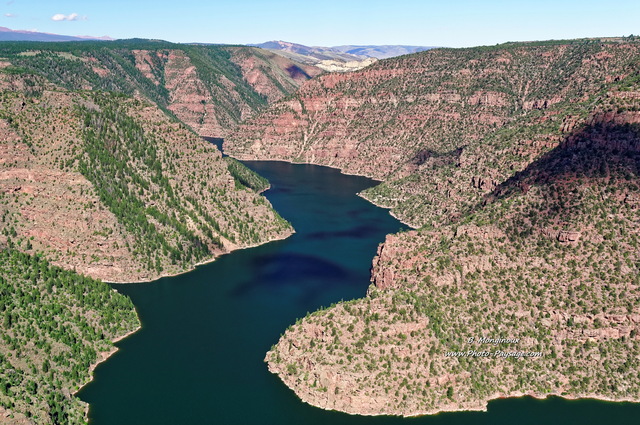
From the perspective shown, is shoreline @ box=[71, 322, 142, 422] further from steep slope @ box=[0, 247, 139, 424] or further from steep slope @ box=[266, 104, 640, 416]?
steep slope @ box=[266, 104, 640, 416]

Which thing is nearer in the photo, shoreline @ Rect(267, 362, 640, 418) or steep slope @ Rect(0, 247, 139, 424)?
steep slope @ Rect(0, 247, 139, 424)

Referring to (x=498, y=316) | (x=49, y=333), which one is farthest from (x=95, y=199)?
(x=498, y=316)

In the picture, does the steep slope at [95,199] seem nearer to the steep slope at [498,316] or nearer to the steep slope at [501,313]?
the steep slope at [501,313]

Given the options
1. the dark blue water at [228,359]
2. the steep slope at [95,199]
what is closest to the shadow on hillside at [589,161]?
the dark blue water at [228,359]

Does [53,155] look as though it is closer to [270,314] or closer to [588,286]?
[270,314]

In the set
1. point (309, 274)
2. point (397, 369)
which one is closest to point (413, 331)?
point (397, 369)

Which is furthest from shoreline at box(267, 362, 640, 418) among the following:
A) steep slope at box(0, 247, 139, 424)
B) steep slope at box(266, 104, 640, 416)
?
steep slope at box(0, 247, 139, 424)
